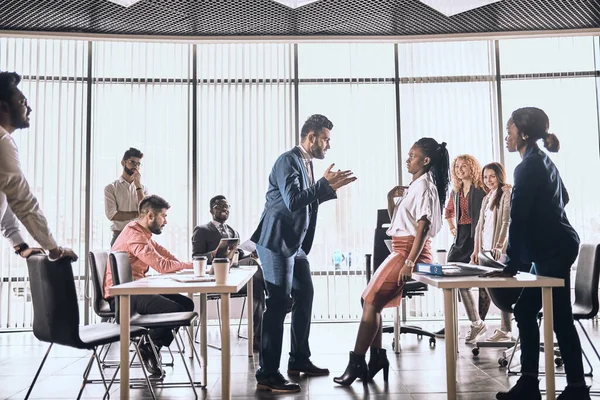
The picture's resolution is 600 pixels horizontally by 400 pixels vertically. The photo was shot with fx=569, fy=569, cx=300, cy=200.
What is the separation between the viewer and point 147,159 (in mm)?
6645

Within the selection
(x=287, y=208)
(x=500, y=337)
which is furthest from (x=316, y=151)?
(x=500, y=337)

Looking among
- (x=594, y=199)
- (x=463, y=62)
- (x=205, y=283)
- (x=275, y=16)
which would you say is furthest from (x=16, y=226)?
(x=594, y=199)

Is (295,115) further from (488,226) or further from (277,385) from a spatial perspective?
(277,385)

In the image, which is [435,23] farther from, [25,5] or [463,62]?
[25,5]

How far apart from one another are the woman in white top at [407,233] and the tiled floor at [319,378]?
267 mm

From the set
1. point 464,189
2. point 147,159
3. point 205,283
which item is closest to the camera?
point 205,283

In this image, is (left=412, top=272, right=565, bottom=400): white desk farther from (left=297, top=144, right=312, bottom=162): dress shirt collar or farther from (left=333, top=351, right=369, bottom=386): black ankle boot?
(left=297, top=144, right=312, bottom=162): dress shirt collar

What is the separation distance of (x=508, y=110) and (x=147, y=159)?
14.3 feet

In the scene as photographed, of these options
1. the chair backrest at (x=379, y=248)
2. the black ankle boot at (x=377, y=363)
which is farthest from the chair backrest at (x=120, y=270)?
the chair backrest at (x=379, y=248)

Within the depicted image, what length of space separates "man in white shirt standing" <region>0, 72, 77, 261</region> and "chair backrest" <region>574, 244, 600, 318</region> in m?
3.05

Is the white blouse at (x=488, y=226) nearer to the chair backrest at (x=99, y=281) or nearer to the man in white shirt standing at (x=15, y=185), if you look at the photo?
the chair backrest at (x=99, y=281)

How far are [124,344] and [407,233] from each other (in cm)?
171

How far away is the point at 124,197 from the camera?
19.1 ft

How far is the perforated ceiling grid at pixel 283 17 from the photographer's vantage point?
5738 millimetres
